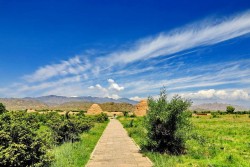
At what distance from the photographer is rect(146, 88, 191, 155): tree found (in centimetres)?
1457

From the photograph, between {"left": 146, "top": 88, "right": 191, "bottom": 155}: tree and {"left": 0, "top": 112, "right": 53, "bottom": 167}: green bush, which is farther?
{"left": 146, "top": 88, "right": 191, "bottom": 155}: tree

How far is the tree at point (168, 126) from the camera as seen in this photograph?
14570 millimetres

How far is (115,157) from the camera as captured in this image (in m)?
14.0

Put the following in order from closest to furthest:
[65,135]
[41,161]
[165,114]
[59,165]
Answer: [41,161] → [59,165] → [165,114] → [65,135]

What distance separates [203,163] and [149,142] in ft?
12.0

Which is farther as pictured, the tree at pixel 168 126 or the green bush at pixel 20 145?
the tree at pixel 168 126

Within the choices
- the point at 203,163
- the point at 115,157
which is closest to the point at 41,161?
the point at 115,157

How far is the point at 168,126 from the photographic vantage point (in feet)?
48.3

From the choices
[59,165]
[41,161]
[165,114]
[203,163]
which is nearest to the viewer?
[41,161]

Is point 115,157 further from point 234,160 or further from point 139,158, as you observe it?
point 234,160

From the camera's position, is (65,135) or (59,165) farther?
(65,135)

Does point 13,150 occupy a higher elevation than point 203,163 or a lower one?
higher

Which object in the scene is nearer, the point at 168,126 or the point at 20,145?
the point at 20,145

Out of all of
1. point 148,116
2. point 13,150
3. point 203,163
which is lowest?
point 203,163
